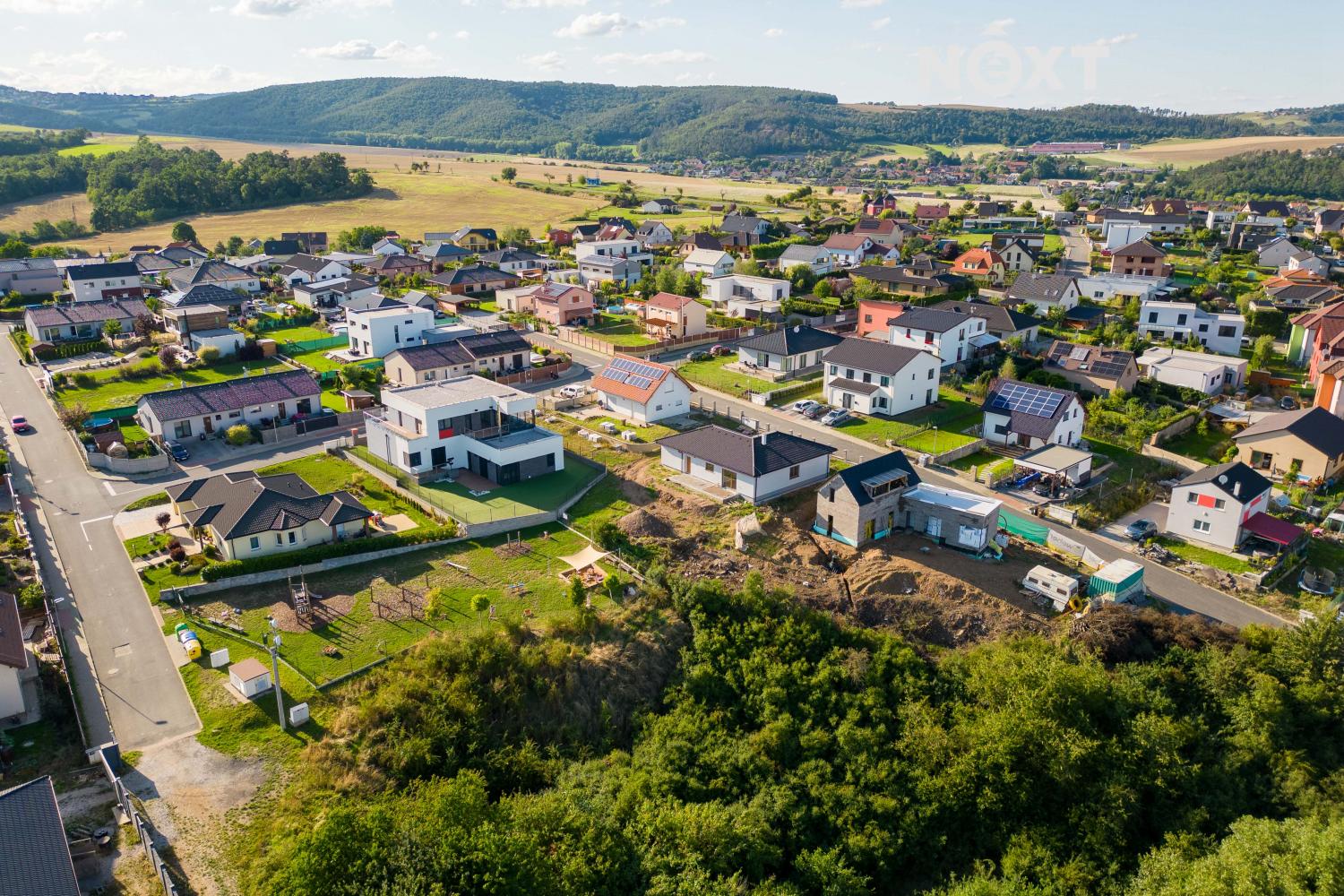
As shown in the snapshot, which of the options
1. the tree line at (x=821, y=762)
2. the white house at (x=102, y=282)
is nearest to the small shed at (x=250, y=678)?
the tree line at (x=821, y=762)

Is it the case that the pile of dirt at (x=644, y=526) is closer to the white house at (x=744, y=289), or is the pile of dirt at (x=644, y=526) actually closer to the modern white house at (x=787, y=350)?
the modern white house at (x=787, y=350)

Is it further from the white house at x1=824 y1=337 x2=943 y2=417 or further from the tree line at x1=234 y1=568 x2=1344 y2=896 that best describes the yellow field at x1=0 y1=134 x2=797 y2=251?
the tree line at x1=234 y1=568 x2=1344 y2=896

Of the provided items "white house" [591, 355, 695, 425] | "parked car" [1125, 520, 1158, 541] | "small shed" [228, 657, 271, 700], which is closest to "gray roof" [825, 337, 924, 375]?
"white house" [591, 355, 695, 425]

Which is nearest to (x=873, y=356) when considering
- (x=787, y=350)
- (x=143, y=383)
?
(x=787, y=350)

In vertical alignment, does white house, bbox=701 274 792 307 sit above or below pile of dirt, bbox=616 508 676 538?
above

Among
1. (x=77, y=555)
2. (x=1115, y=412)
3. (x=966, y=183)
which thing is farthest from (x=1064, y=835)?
(x=966, y=183)

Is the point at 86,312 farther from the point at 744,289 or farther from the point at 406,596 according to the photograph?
the point at 744,289

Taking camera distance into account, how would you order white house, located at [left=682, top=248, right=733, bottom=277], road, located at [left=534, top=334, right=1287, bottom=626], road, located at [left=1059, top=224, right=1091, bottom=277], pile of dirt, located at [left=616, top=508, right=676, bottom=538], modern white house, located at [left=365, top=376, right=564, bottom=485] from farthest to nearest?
road, located at [left=1059, top=224, right=1091, bottom=277], white house, located at [left=682, top=248, right=733, bottom=277], modern white house, located at [left=365, top=376, right=564, bottom=485], pile of dirt, located at [left=616, top=508, right=676, bottom=538], road, located at [left=534, top=334, right=1287, bottom=626]
